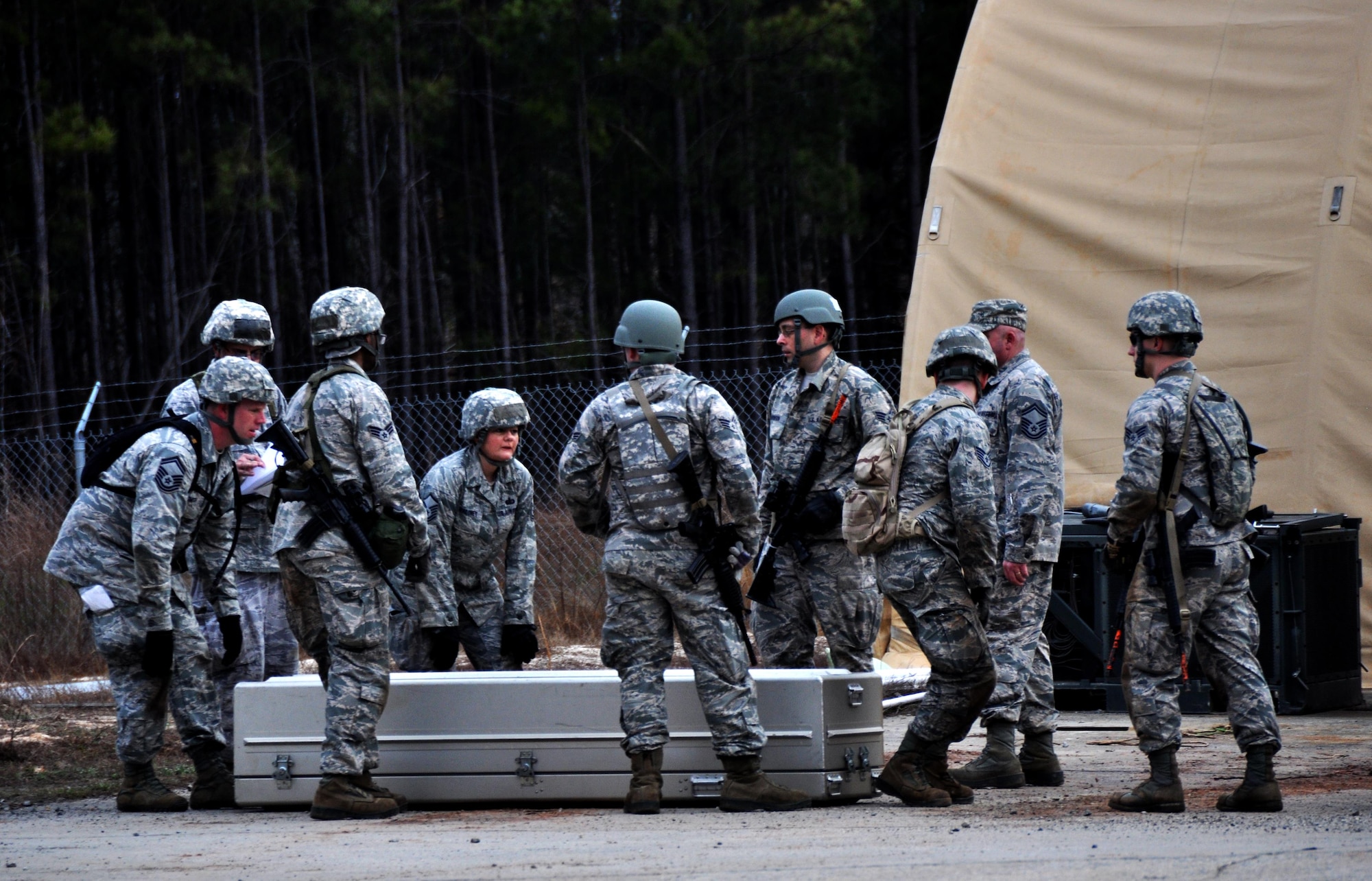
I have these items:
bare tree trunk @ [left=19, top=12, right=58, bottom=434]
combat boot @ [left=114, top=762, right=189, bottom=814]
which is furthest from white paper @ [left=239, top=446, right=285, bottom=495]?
bare tree trunk @ [left=19, top=12, right=58, bottom=434]

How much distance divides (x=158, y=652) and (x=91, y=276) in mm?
23427

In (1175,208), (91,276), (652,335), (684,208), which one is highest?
(684,208)

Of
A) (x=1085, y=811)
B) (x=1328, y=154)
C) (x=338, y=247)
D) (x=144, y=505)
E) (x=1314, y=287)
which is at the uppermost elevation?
(x=338, y=247)

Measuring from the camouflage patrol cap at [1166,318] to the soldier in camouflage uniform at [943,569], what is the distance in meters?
0.64

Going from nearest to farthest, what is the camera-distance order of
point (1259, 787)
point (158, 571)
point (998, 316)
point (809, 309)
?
point (1259, 787) → point (158, 571) → point (809, 309) → point (998, 316)

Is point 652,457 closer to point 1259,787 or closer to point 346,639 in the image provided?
point 346,639

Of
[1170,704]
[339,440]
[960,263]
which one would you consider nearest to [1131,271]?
[960,263]

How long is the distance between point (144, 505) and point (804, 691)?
2780 millimetres

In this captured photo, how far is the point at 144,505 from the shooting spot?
248 inches

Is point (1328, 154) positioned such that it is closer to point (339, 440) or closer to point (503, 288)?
point (339, 440)

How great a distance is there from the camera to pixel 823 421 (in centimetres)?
677

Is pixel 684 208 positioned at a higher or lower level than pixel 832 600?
higher

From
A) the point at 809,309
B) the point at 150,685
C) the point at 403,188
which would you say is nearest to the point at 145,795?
the point at 150,685

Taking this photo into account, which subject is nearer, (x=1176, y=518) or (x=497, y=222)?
(x=1176, y=518)
